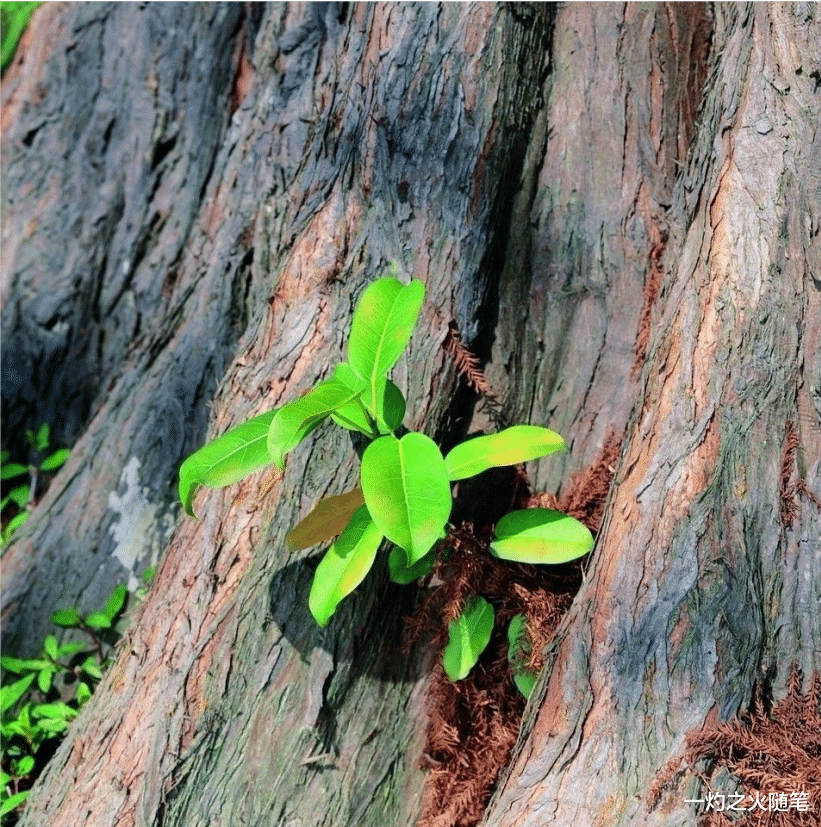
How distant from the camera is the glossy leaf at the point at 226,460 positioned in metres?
2.14

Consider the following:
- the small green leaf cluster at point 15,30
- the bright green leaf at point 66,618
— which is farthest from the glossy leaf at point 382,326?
the small green leaf cluster at point 15,30

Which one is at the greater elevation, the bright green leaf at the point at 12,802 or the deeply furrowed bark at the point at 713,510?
the deeply furrowed bark at the point at 713,510

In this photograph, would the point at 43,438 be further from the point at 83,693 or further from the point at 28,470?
the point at 83,693

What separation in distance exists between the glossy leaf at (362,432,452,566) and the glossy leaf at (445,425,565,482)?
169 millimetres

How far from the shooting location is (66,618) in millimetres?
3107

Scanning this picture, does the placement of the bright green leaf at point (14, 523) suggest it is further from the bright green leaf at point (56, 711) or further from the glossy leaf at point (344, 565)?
the glossy leaf at point (344, 565)

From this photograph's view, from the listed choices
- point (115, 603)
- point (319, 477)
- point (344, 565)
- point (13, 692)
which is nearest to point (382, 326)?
point (319, 477)

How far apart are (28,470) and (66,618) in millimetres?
1098

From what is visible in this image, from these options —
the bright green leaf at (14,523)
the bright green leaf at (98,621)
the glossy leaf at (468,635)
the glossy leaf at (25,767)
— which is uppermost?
the glossy leaf at (468,635)

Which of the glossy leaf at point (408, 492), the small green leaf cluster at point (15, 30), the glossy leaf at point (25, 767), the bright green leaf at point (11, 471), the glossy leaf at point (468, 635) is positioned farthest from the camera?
the small green leaf cluster at point (15, 30)

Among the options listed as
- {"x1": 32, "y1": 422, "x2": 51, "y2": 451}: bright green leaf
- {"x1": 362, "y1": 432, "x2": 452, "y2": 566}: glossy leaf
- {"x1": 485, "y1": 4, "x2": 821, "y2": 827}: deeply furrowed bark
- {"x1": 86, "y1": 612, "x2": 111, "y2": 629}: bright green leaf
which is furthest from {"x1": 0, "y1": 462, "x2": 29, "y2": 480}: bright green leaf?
{"x1": 485, "y1": 4, "x2": 821, "y2": 827}: deeply furrowed bark

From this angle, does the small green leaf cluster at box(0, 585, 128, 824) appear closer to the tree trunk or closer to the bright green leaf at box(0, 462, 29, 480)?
the tree trunk

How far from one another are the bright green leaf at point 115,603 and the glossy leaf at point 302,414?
1488 mm

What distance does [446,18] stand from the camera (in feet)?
8.66
